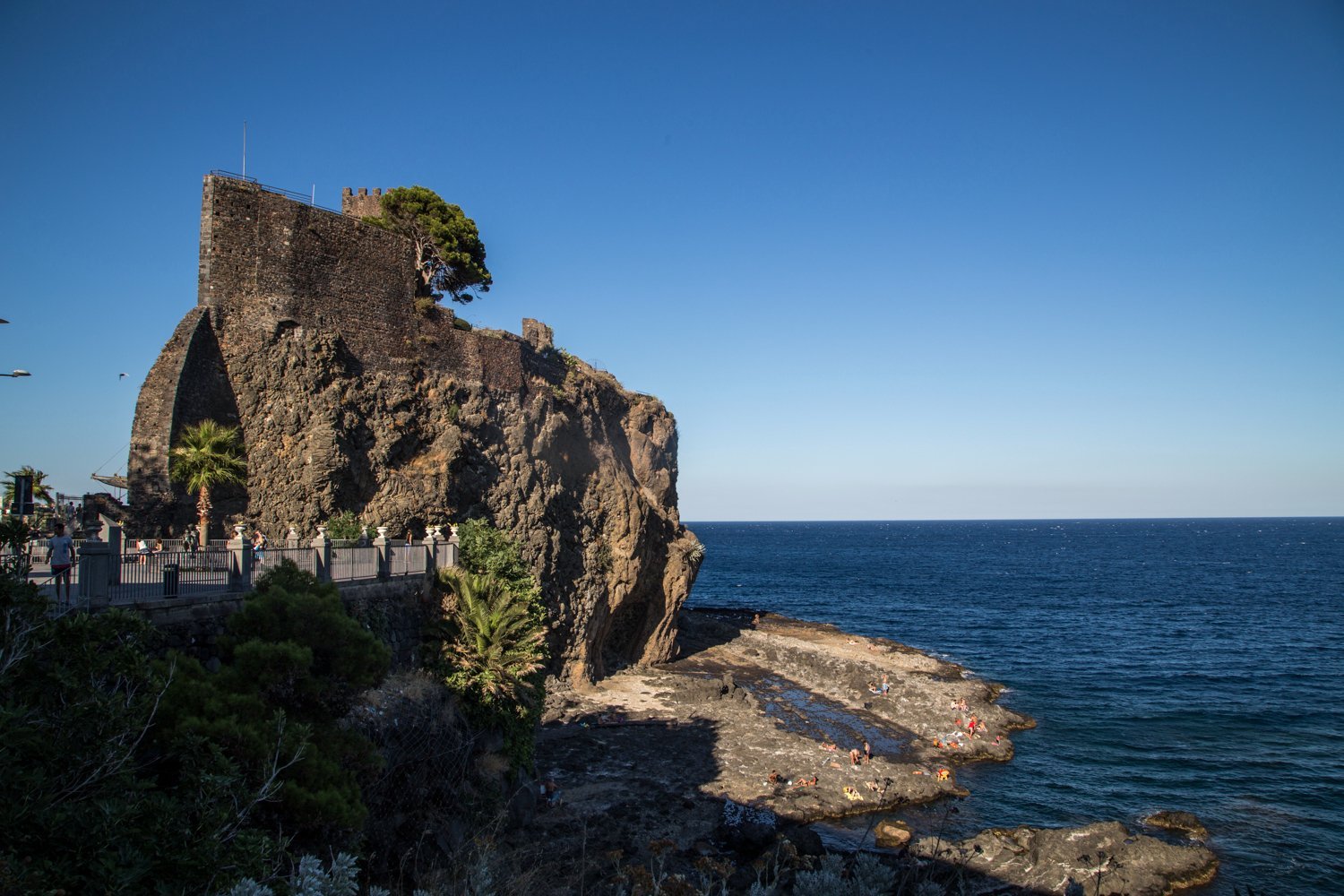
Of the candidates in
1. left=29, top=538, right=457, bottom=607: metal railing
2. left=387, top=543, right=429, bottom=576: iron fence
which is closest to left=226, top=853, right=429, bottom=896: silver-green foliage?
left=29, top=538, right=457, bottom=607: metal railing

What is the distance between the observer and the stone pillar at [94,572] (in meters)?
11.7

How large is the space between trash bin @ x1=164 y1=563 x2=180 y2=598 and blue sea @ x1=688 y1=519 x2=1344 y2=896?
71.4ft

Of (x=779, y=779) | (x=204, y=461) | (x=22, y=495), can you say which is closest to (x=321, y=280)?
(x=204, y=461)

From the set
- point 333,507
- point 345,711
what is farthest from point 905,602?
point 345,711

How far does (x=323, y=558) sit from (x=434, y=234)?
1941cm

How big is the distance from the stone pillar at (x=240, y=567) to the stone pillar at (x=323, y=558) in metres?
2.22

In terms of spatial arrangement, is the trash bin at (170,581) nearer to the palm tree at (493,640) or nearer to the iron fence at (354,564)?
the iron fence at (354,564)

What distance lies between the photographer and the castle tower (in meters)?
33.2

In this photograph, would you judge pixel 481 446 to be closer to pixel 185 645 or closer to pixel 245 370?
pixel 245 370

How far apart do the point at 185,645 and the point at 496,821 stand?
760 centimetres

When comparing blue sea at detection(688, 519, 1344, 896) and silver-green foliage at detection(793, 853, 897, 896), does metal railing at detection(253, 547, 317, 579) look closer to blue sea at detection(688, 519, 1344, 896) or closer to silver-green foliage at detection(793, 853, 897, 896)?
silver-green foliage at detection(793, 853, 897, 896)

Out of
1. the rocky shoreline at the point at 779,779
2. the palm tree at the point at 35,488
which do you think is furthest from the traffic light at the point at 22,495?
the rocky shoreline at the point at 779,779

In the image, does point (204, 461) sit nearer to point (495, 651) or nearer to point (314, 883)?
point (495, 651)

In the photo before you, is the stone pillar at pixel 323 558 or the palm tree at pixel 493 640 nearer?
the stone pillar at pixel 323 558
